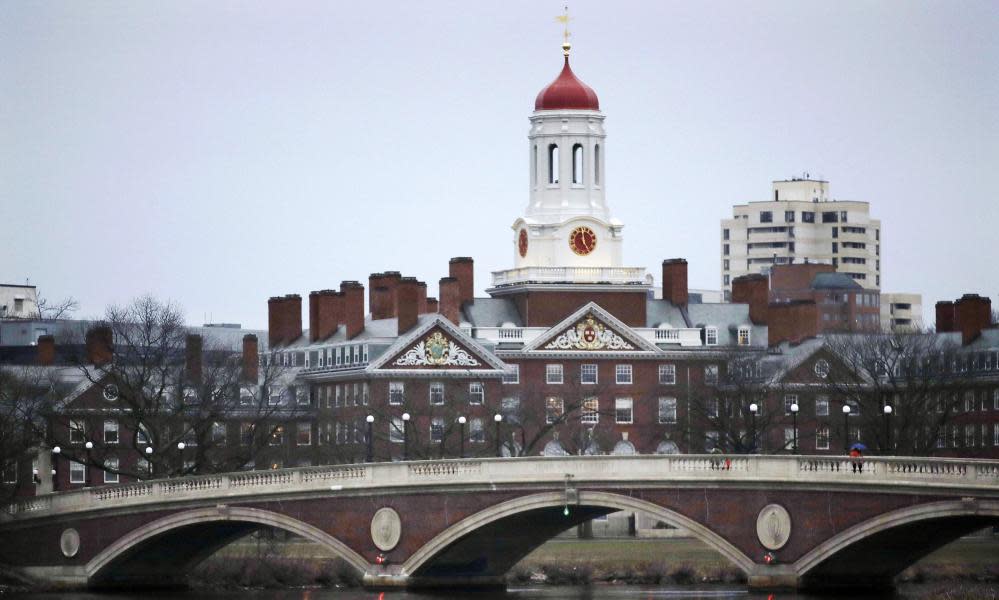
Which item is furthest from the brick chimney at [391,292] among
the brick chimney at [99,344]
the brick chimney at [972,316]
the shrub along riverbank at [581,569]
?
the shrub along riverbank at [581,569]

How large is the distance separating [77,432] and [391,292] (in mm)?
31146

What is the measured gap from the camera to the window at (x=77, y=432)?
120787 millimetres

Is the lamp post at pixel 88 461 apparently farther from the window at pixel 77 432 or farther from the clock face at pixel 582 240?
the clock face at pixel 582 240

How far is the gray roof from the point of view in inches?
5974

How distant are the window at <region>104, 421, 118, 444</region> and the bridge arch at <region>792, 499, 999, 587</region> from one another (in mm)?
50988

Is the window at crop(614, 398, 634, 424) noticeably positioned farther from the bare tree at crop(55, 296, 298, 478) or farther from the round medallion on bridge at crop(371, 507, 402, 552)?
the round medallion on bridge at crop(371, 507, 402, 552)

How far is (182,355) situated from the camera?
141 meters

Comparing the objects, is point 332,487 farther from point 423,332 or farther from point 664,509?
point 423,332

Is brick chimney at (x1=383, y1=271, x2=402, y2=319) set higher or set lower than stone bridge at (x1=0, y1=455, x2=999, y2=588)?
higher

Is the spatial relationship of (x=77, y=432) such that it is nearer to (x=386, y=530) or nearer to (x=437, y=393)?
(x=437, y=393)

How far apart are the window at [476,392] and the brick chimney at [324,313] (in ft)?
37.9

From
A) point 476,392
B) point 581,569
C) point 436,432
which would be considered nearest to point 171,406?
point 436,432

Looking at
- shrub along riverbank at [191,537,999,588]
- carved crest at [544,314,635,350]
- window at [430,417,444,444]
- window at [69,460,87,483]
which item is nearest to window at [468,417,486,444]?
window at [430,417,444,444]

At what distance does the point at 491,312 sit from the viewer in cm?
15275
